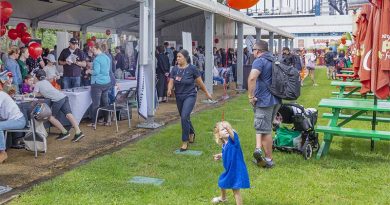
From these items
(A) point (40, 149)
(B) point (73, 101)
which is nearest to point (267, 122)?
(A) point (40, 149)

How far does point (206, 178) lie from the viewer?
5.42 meters

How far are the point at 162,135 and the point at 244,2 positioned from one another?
2.78 meters

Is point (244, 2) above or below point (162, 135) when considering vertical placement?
above

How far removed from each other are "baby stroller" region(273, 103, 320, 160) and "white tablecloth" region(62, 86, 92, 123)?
3.72m

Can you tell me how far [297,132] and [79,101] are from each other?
4062mm

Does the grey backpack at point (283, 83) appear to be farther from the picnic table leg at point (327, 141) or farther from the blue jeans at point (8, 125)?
the blue jeans at point (8, 125)

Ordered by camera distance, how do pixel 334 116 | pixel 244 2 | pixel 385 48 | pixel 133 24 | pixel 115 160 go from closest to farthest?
pixel 385 48 < pixel 115 160 < pixel 334 116 < pixel 244 2 < pixel 133 24

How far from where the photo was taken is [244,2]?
8109 millimetres

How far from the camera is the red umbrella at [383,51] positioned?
5734 millimetres

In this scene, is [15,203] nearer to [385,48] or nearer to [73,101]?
[73,101]

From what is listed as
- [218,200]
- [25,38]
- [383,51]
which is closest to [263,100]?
[383,51]

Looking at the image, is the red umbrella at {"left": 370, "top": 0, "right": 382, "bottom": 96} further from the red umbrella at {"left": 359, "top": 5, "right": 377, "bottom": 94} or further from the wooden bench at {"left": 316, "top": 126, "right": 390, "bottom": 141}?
the wooden bench at {"left": 316, "top": 126, "right": 390, "bottom": 141}

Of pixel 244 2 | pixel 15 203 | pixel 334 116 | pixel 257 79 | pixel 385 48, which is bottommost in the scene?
pixel 15 203

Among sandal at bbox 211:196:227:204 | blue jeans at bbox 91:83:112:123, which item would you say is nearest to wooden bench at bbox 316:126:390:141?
sandal at bbox 211:196:227:204
